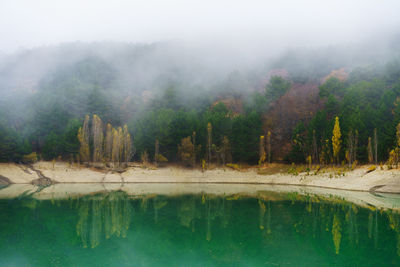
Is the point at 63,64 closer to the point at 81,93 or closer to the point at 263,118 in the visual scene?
the point at 81,93

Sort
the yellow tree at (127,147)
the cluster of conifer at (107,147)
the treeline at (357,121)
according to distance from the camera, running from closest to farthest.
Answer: the treeline at (357,121)
the cluster of conifer at (107,147)
the yellow tree at (127,147)

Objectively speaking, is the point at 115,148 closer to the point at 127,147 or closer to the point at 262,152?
the point at 127,147

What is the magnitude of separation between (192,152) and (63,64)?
6610cm

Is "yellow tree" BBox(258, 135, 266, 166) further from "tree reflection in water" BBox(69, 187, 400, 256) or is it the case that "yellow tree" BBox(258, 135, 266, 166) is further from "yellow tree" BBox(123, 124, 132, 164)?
"tree reflection in water" BBox(69, 187, 400, 256)

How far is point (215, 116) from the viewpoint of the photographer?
63.5 meters

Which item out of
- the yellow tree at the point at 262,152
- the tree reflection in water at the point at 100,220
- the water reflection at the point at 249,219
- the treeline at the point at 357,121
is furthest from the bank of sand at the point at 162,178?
the tree reflection in water at the point at 100,220

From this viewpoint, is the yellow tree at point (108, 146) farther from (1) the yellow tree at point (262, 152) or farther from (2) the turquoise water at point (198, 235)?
(2) the turquoise water at point (198, 235)

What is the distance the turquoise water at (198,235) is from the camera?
1205 cm

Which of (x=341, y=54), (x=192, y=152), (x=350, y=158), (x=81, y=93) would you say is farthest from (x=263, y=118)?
(x=81, y=93)

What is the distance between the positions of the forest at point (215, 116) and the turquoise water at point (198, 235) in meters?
27.2

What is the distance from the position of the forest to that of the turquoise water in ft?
89.1

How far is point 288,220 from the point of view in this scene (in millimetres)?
20047

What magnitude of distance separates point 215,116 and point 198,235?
48.4 m

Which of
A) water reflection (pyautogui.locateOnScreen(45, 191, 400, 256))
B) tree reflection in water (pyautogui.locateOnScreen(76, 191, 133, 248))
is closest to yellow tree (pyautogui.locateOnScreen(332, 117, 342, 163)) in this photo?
water reflection (pyautogui.locateOnScreen(45, 191, 400, 256))
